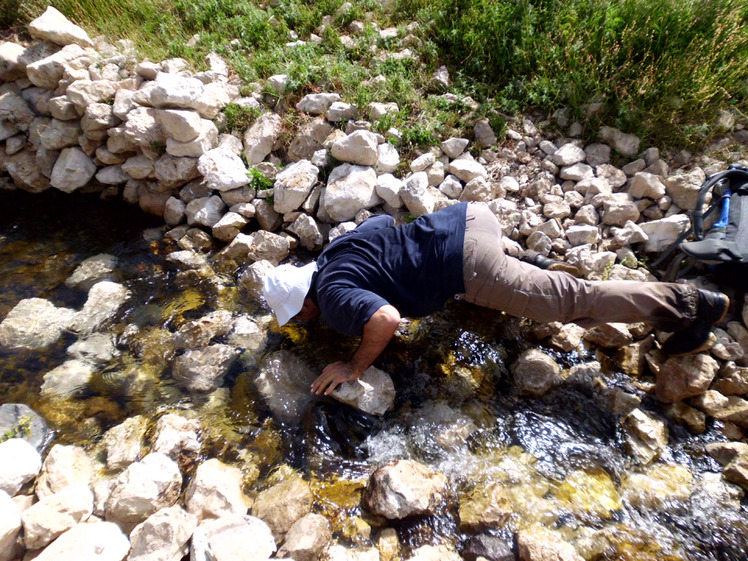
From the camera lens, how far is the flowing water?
9.22 feet

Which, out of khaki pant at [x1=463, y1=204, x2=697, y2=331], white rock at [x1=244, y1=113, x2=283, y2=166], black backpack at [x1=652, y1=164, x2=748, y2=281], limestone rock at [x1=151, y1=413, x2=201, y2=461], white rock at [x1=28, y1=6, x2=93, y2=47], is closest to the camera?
limestone rock at [x1=151, y1=413, x2=201, y2=461]

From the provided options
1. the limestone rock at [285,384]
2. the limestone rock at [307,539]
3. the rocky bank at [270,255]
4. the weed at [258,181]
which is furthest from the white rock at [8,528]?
the weed at [258,181]

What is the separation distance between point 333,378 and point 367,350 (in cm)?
39

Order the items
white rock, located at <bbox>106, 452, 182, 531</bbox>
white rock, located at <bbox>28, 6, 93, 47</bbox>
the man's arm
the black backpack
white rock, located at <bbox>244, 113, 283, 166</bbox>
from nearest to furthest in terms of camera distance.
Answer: white rock, located at <bbox>106, 452, 182, 531</bbox> < the man's arm < the black backpack < white rock, located at <bbox>244, 113, 283, 166</bbox> < white rock, located at <bbox>28, 6, 93, 47</bbox>

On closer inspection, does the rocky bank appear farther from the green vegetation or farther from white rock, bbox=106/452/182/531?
the green vegetation

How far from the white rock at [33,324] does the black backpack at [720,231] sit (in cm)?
577

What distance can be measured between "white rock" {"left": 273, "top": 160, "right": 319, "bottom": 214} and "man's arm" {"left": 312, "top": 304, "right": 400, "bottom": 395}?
84.3 inches

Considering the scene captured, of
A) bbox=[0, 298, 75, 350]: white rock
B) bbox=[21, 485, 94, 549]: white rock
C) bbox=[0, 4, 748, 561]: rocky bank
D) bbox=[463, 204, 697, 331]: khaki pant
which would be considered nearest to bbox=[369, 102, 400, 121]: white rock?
bbox=[0, 4, 748, 561]: rocky bank

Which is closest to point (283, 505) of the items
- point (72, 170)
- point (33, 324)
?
point (33, 324)

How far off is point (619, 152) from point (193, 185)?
4974mm

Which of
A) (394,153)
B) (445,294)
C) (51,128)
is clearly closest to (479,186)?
(394,153)

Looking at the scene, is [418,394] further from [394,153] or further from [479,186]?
[394,153]

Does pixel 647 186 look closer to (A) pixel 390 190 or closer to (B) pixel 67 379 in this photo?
(A) pixel 390 190

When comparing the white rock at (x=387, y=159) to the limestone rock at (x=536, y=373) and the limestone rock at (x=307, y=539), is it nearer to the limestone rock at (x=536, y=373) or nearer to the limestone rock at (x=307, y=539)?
the limestone rock at (x=536, y=373)
